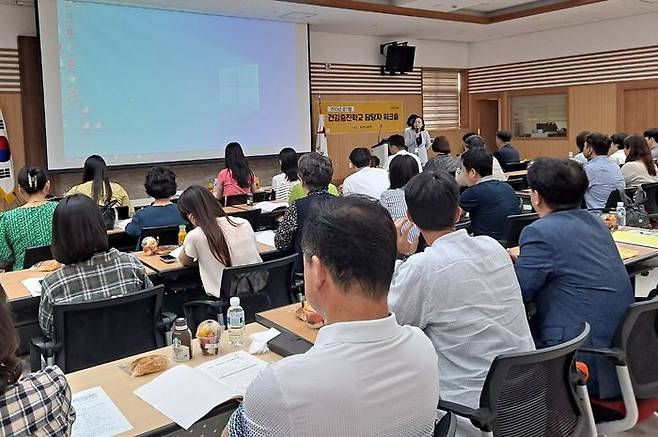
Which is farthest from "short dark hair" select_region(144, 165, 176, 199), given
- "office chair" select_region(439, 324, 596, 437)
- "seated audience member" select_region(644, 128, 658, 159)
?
"seated audience member" select_region(644, 128, 658, 159)

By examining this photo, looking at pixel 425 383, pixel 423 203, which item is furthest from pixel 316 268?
pixel 423 203

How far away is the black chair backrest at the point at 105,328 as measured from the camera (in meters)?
2.67

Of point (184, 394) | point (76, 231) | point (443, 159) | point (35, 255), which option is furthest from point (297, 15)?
point (184, 394)

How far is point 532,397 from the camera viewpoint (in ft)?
6.29

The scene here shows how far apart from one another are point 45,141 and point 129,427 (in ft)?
23.5

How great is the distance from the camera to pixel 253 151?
9938 millimetres

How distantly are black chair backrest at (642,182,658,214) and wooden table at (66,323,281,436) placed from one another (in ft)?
16.7

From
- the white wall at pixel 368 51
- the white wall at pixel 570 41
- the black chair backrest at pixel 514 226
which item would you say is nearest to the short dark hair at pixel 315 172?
the black chair backrest at pixel 514 226

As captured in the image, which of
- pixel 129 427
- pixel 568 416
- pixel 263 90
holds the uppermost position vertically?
pixel 263 90

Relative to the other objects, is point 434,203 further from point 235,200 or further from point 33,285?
point 235,200

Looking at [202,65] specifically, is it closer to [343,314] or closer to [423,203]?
[423,203]

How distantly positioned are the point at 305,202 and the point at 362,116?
7918 mm

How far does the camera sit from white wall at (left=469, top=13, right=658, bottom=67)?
10836 millimetres

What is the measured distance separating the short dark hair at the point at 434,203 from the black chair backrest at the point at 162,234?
270 cm
